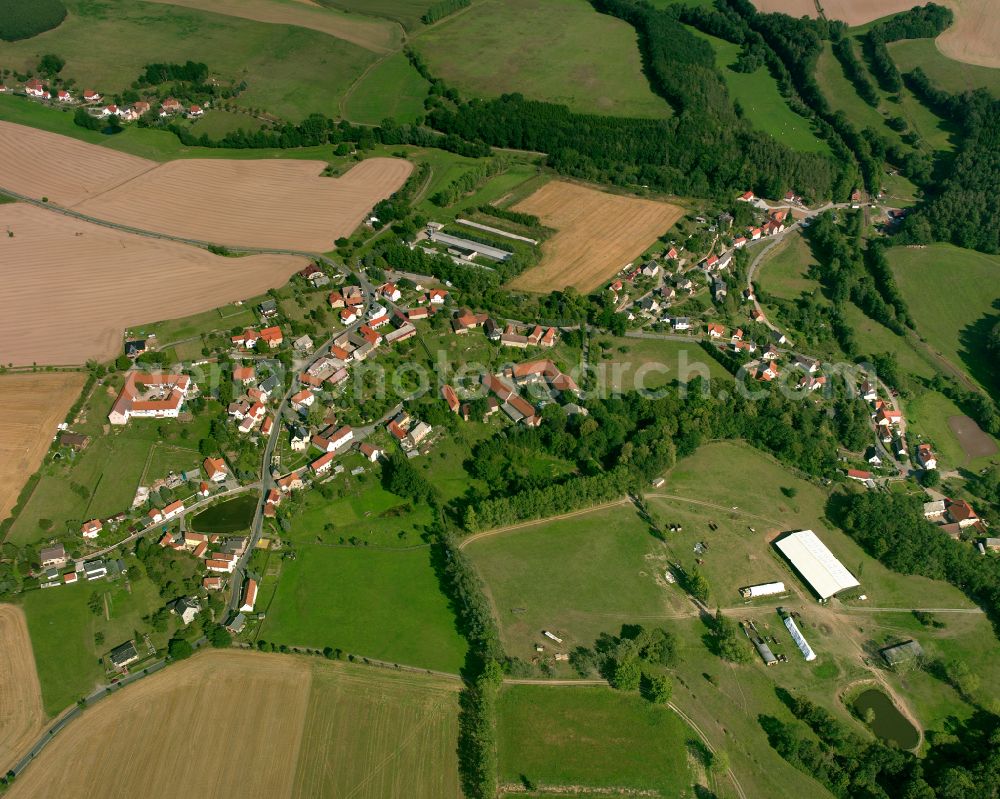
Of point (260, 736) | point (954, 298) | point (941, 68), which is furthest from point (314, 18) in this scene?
point (260, 736)

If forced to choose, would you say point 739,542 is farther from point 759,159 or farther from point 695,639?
point 759,159

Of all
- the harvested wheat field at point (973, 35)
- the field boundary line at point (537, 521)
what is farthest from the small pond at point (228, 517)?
the harvested wheat field at point (973, 35)

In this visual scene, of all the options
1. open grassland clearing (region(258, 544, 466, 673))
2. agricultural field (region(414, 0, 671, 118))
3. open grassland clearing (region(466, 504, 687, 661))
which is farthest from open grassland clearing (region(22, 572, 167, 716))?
agricultural field (region(414, 0, 671, 118))

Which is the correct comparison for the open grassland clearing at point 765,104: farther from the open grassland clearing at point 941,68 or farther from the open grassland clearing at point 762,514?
the open grassland clearing at point 762,514

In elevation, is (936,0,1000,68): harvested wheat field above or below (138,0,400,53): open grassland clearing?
above

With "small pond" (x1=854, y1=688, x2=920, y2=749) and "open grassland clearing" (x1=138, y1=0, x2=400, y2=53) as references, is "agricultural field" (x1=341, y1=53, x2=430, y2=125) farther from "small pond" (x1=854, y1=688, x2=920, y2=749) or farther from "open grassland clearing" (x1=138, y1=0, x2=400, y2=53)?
"small pond" (x1=854, y1=688, x2=920, y2=749)

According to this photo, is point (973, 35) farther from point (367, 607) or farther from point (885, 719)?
point (367, 607)
